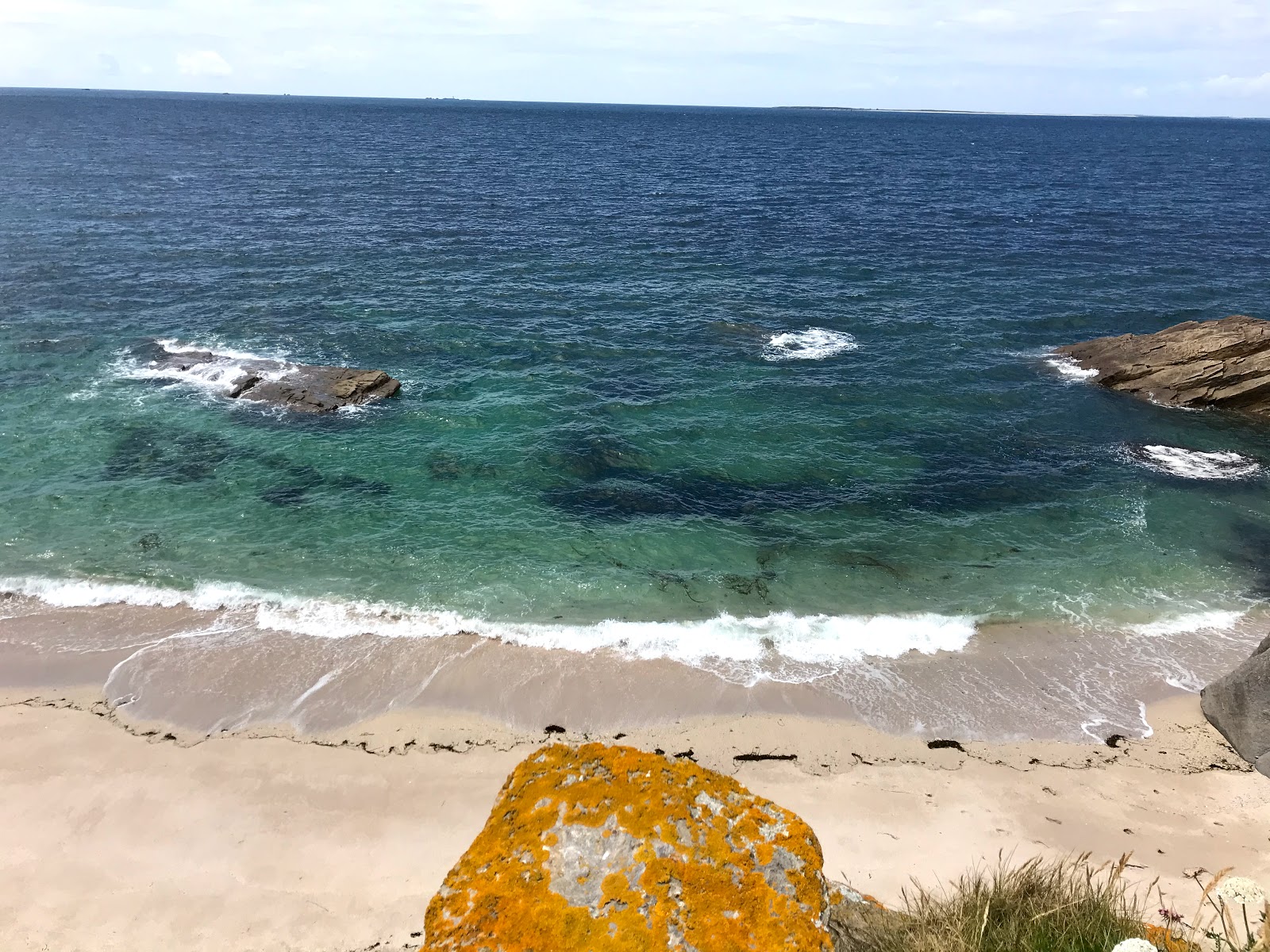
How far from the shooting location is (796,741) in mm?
17047

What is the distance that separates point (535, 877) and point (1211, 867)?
46.2 feet

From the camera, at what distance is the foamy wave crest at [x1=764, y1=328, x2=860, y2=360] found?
3903 centimetres

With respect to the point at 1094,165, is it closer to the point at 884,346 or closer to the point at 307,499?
the point at 884,346

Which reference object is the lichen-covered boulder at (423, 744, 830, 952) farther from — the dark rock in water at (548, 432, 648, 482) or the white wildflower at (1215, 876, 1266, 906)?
the dark rock in water at (548, 432, 648, 482)

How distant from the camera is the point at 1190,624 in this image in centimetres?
2112

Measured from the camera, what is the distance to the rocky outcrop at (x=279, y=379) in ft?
106

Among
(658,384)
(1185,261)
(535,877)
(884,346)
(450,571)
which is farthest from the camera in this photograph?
(1185,261)

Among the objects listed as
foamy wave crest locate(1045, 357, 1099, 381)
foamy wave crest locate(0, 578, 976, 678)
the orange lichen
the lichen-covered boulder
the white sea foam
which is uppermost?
foamy wave crest locate(1045, 357, 1099, 381)

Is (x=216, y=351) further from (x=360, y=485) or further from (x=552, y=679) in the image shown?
(x=552, y=679)

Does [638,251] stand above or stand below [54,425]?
above

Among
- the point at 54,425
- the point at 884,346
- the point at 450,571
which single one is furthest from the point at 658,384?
the point at 54,425

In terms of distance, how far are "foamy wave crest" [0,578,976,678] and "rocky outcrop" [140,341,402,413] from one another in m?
12.3

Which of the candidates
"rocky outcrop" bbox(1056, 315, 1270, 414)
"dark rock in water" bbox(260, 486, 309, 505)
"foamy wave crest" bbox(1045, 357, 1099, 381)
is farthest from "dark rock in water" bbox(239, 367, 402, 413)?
"rocky outcrop" bbox(1056, 315, 1270, 414)

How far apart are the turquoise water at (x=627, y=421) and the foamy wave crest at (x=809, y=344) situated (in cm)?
27
